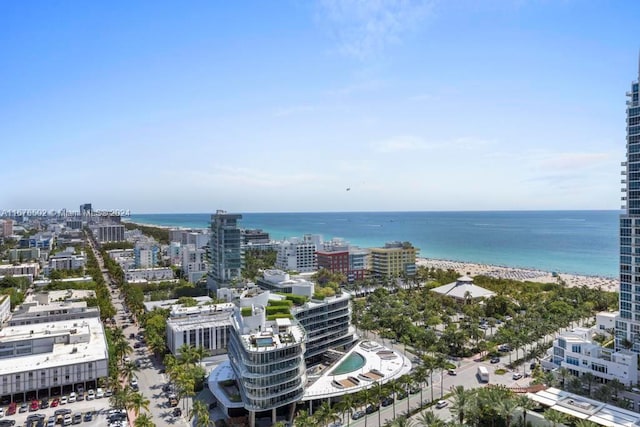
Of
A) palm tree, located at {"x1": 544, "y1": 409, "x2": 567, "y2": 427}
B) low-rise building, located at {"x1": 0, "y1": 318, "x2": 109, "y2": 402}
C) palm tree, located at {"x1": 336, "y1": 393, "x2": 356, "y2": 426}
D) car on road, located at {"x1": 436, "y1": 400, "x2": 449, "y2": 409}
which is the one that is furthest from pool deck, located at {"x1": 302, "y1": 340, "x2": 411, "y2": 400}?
low-rise building, located at {"x1": 0, "y1": 318, "x2": 109, "y2": 402}

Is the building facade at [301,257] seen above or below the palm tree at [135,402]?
above

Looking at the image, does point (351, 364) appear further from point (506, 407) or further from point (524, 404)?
point (524, 404)

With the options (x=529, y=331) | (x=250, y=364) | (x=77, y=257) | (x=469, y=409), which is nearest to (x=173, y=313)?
(x=250, y=364)

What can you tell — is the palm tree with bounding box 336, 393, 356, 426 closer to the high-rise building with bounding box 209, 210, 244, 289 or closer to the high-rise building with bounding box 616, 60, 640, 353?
the high-rise building with bounding box 616, 60, 640, 353

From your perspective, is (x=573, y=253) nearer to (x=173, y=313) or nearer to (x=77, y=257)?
(x=173, y=313)

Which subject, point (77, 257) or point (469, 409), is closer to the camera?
point (469, 409)

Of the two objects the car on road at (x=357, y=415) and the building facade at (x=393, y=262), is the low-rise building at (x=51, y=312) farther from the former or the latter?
the building facade at (x=393, y=262)

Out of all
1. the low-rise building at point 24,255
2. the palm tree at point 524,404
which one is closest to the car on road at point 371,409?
the palm tree at point 524,404

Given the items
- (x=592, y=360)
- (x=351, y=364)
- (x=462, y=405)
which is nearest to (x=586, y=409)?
(x=462, y=405)
